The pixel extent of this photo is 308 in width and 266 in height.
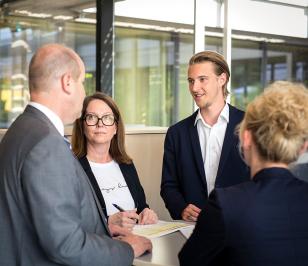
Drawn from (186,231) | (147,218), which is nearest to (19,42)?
(147,218)

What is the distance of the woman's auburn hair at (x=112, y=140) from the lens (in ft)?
10.0

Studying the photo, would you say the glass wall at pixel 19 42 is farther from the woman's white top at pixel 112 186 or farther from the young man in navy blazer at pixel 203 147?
the woman's white top at pixel 112 186

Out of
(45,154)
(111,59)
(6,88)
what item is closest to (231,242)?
(45,154)

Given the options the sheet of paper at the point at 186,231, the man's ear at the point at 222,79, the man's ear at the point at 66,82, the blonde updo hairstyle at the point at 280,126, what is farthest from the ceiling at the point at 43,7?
the blonde updo hairstyle at the point at 280,126

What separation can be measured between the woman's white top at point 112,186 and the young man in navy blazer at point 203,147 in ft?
0.86

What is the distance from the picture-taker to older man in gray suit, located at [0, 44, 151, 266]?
1701mm

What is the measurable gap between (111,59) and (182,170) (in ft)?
15.5

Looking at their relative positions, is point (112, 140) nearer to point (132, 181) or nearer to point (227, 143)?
point (132, 181)

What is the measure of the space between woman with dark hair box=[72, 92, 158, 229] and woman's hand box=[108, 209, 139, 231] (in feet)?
0.81

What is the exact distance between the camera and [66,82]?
1.85 metres

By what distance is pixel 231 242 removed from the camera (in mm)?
1611

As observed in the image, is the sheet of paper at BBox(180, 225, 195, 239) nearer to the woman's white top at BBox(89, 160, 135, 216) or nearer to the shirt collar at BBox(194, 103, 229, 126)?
the woman's white top at BBox(89, 160, 135, 216)

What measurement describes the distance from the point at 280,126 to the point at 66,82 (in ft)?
2.36

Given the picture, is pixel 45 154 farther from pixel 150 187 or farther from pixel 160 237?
pixel 150 187
